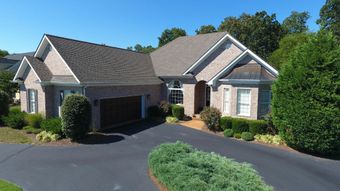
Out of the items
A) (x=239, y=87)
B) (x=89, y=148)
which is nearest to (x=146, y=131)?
(x=89, y=148)

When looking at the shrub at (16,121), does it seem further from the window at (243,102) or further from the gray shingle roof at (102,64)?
the window at (243,102)

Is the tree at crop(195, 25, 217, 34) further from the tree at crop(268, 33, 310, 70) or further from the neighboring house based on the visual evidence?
the neighboring house

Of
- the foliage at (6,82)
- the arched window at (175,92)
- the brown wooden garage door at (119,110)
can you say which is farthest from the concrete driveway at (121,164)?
the foliage at (6,82)

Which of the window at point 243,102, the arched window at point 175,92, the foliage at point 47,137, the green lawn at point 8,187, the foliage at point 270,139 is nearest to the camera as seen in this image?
the green lawn at point 8,187

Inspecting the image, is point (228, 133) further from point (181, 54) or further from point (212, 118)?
point (181, 54)

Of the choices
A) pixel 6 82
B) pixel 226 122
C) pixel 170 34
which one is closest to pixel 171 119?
pixel 226 122

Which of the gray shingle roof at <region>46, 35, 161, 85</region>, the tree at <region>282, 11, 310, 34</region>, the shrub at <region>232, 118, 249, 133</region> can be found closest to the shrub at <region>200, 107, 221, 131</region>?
the shrub at <region>232, 118, 249, 133</region>
